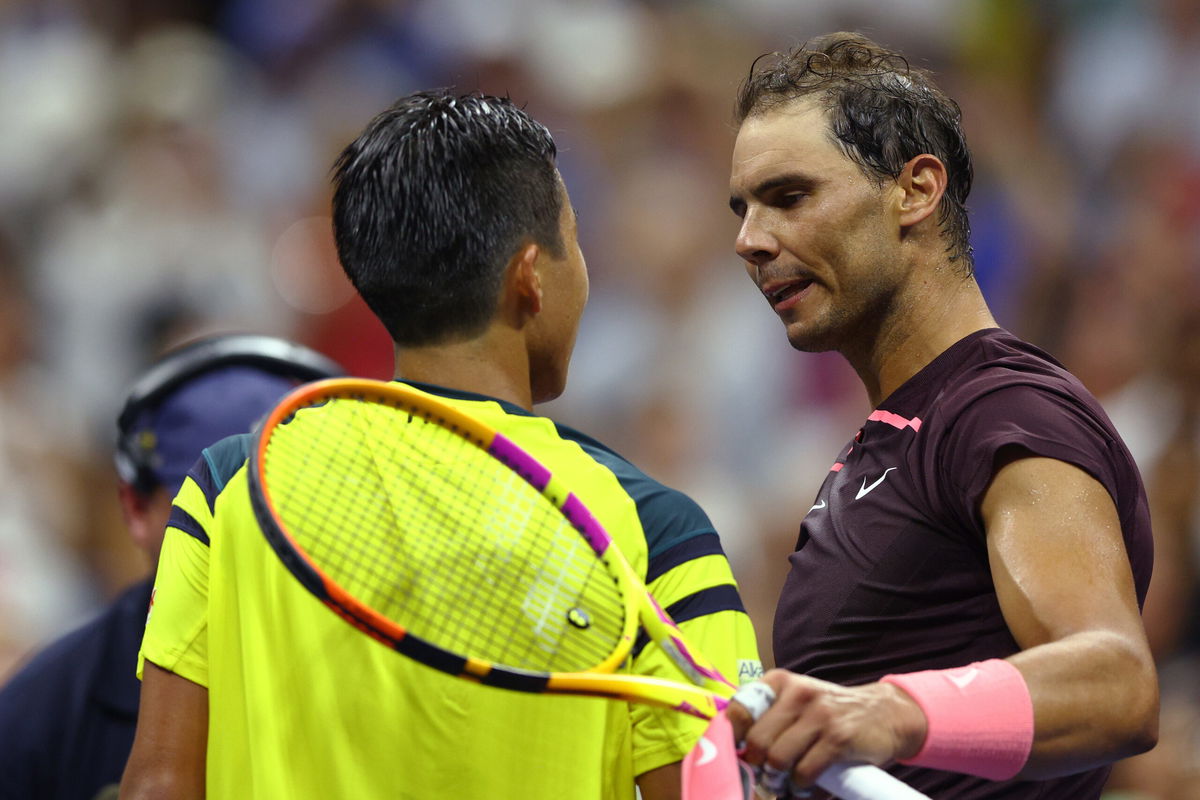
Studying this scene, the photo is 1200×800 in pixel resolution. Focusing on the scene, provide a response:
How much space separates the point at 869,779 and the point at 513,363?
843 millimetres

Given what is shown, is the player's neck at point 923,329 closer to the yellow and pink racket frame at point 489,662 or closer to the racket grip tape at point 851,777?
the yellow and pink racket frame at point 489,662

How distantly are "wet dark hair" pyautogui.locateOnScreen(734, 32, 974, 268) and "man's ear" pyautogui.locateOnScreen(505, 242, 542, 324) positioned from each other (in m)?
0.70

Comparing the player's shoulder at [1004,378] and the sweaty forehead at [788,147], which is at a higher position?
the sweaty forehead at [788,147]

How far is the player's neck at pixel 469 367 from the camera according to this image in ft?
7.81

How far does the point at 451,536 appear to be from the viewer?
7.26 feet

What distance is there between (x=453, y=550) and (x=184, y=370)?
1533mm

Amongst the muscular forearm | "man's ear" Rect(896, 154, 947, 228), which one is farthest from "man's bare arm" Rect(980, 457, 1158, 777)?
"man's ear" Rect(896, 154, 947, 228)

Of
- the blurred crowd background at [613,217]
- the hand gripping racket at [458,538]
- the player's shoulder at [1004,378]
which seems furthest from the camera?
the blurred crowd background at [613,217]

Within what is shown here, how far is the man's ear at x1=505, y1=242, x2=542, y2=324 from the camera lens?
240cm

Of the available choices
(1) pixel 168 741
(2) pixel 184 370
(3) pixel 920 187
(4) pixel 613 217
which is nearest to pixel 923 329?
(3) pixel 920 187

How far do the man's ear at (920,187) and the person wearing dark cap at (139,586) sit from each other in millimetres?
1514

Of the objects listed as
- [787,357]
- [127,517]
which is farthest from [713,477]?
[127,517]

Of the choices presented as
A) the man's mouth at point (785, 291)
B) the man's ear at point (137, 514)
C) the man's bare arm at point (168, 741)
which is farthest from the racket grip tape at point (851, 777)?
the man's ear at point (137, 514)

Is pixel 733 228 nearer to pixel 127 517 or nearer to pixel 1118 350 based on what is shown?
pixel 1118 350
